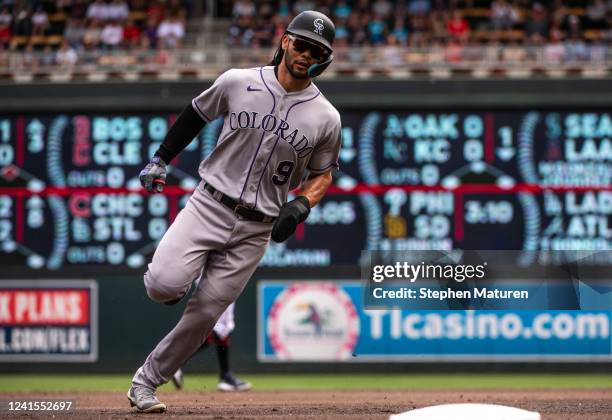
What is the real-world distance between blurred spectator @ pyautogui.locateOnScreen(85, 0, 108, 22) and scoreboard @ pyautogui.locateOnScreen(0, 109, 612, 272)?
10.1 ft

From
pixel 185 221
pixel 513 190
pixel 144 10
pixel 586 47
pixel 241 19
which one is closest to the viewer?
pixel 185 221

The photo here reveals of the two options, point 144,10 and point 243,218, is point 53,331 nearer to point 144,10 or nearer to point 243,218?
point 144,10

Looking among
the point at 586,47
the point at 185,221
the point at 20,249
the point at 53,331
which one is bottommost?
the point at 53,331

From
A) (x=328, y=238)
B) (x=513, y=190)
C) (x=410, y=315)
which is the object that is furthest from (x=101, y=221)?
(x=513, y=190)

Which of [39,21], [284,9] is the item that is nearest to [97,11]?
[39,21]

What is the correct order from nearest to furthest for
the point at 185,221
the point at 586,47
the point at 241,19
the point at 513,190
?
the point at 185,221
the point at 513,190
the point at 586,47
the point at 241,19

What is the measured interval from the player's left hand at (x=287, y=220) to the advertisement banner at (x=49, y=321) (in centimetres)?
809

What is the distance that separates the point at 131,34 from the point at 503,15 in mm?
4846

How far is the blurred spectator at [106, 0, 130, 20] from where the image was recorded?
16.7 metres

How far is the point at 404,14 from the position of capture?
16375 mm

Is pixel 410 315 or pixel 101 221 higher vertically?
pixel 101 221

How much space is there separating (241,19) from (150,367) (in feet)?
32.9

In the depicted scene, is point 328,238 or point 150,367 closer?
point 150,367

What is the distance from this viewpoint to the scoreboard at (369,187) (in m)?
13.5
